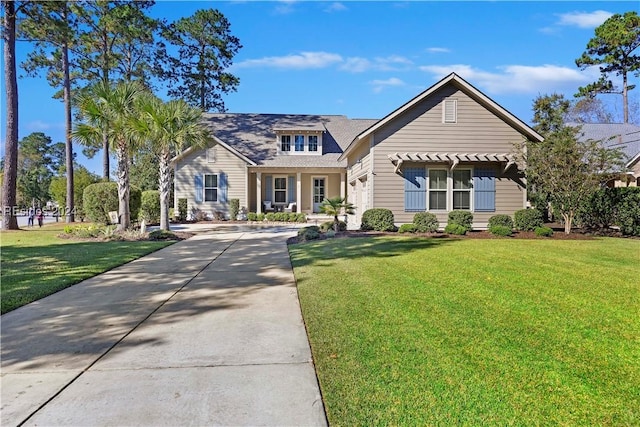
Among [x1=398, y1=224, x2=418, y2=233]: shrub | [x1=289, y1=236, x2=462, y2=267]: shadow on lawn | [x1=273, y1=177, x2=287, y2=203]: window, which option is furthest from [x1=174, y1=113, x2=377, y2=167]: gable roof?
[x1=289, y1=236, x2=462, y2=267]: shadow on lawn

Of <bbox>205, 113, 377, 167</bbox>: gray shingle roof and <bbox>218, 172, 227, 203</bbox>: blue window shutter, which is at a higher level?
<bbox>205, 113, 377, 167</bbox>: gray shingle roof

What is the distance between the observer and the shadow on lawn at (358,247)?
9.45 m

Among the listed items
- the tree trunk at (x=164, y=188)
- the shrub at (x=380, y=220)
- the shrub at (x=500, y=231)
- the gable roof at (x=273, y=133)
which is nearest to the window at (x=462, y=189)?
the shrub at (x=500, y=231)

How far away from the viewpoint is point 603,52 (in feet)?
99.7

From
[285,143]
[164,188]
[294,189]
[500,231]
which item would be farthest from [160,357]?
[285,143]

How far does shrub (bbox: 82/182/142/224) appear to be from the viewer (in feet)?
59.0

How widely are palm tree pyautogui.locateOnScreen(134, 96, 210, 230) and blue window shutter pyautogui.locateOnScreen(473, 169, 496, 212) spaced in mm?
11483

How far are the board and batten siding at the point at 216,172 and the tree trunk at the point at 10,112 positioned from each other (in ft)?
26.4

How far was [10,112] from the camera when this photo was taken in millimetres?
16141

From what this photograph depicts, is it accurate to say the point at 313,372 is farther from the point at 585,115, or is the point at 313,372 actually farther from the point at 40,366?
the point at 585,115

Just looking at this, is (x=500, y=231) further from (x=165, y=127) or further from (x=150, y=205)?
(x=150, y=205)

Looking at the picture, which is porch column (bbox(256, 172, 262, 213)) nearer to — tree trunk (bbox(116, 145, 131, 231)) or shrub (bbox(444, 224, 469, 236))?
tree trunk (bbox(116, 145, 131, 231))

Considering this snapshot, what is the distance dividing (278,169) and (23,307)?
61.1 ft

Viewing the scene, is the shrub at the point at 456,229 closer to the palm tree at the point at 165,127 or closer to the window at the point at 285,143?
the palm tree at the point at 165,127
